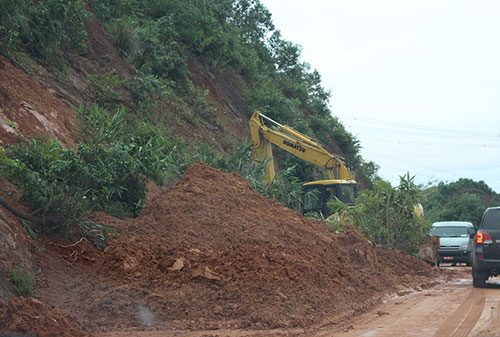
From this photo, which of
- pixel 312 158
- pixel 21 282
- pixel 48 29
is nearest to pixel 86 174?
pixel 21 282

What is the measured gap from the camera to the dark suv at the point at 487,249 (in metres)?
17.1

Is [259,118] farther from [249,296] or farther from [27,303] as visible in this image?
[27,303]

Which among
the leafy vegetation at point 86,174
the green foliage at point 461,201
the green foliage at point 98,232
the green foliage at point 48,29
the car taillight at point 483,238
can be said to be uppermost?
the green foliage at point 48,29

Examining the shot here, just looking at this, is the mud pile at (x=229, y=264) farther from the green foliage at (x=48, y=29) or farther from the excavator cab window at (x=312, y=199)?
the excavator cab window at (x=312, y=199)

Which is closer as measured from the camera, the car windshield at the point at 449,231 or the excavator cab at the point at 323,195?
the excavator cab at the point at 323,195

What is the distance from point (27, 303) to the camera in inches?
393

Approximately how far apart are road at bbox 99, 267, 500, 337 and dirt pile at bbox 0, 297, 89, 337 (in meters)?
0.67

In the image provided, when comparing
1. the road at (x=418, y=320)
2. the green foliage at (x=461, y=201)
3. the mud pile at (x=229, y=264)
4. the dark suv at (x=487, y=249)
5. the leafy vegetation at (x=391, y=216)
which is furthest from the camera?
the green foliage at (x=461, y=201)

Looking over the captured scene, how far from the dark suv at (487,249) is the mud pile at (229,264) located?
168 centimetres

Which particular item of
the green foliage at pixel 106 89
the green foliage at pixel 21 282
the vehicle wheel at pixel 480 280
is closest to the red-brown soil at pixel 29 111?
the green foliage at pixel 106 89

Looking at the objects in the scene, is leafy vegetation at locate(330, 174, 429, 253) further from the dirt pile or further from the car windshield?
the dirt pile

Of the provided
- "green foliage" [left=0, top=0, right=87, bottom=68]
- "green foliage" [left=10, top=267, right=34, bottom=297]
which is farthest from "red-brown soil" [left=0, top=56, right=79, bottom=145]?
"green foliage" [left=10, top=267, right=34, bottom=297]

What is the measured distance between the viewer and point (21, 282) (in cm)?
1106

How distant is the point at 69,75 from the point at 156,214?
10.4 meters
